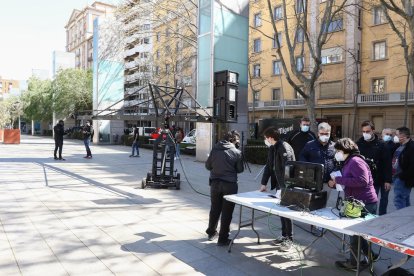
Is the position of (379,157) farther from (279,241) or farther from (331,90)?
(331,90)

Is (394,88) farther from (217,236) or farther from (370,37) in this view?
(217,236)

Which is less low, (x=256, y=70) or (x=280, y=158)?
(x=256, y=70)

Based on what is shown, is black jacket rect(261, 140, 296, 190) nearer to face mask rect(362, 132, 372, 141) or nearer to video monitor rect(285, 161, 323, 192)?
video monitor rect(285, 161, 323, 192)

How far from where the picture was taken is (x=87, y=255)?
4.45m

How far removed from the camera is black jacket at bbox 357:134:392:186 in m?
5.77

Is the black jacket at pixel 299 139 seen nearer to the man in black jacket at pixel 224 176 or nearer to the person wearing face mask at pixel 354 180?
the man in black jacket at pixel 224 176

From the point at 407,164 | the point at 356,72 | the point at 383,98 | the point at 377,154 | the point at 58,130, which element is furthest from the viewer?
the point at 356,72

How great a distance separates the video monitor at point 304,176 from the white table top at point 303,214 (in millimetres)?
298

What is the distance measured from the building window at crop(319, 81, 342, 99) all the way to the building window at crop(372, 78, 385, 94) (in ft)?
9.87

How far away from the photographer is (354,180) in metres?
4.11

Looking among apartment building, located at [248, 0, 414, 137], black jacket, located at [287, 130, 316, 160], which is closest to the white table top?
black jacket, located at [287, 130, 316, 160]

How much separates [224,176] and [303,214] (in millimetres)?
1424

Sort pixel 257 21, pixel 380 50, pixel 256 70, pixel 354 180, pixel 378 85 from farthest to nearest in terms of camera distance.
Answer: pixel 256 70 < pixel 257 21 < pixel 378 85 < pixel 380 50 < pixel 354 180

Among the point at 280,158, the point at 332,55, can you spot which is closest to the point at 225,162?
the point at 280,158
